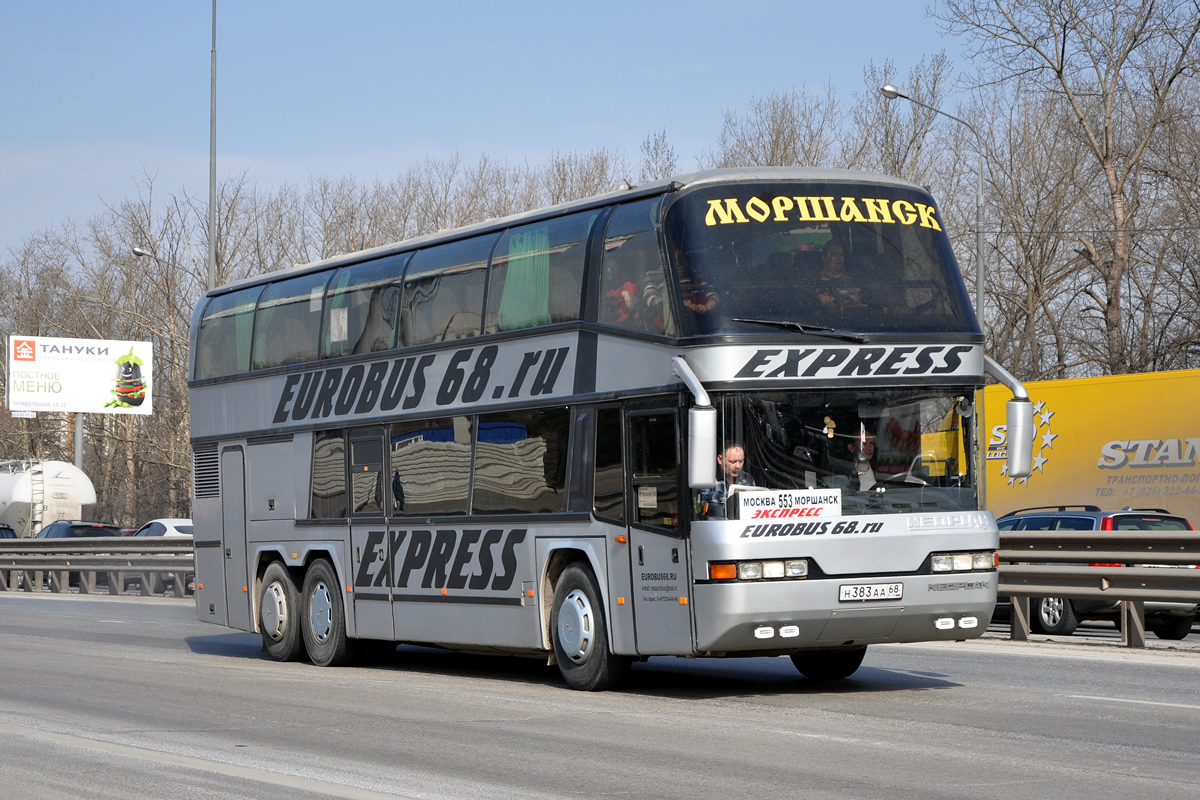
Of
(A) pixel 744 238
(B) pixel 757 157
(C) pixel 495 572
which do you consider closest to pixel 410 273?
(C) pixel 495 572

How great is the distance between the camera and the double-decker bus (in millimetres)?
11031

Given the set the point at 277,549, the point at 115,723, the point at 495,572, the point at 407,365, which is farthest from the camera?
the point at 277,549

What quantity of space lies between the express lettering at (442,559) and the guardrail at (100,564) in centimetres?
1460

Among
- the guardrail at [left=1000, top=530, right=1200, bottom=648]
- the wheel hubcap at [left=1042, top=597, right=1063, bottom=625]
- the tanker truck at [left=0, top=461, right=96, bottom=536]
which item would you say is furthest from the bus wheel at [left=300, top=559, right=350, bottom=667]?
the tanker truck at [left=0, top=461, right=96, bottom=536]

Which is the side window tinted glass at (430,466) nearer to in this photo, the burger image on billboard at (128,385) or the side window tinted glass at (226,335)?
the side window tinted glass at (226,335)

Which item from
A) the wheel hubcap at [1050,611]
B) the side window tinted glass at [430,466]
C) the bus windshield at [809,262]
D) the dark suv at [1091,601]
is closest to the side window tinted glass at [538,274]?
the side window tinted glass at [430,466]

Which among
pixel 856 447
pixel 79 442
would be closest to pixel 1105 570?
pixel 856 447

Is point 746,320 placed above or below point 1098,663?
above

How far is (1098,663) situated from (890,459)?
3792mm

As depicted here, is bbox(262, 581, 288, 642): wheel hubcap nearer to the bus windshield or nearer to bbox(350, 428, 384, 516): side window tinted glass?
bbox(350, 428, 384, 516): side window tinted glass

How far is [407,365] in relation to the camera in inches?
576

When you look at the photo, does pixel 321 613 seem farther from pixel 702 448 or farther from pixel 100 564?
pixel 100 564

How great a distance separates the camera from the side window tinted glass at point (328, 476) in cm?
1561

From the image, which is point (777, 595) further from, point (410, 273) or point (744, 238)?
point (410, 273)
